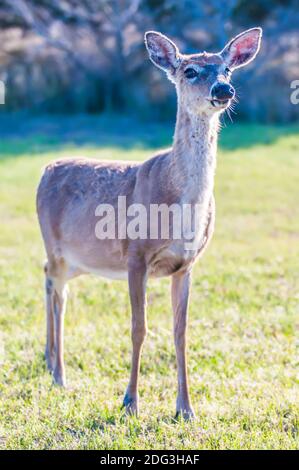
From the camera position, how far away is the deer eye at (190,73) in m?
5.88

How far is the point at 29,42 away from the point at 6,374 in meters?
22.7

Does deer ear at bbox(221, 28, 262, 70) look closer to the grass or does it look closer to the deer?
the deer

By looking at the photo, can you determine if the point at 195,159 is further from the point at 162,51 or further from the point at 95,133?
the point at 95,133

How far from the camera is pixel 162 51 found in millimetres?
6273

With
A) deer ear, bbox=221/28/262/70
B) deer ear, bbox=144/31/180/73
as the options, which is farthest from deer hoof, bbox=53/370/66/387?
deer ear, bbox=221/28/262/70

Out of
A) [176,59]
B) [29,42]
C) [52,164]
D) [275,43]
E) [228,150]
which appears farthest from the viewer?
[29,42]

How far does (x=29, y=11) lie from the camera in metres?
26.1

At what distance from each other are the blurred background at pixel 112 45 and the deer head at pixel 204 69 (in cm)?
1921

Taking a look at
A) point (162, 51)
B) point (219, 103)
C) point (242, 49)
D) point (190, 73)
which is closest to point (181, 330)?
point (219, 103)

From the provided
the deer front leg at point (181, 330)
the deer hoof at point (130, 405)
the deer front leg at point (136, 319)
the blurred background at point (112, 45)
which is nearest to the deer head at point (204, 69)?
the deer front leg at point (136, 319)

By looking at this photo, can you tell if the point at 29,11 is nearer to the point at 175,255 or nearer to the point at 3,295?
the point at 3,295

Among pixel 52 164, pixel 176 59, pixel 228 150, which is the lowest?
pixel 52 164

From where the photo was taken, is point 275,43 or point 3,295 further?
point 275,43

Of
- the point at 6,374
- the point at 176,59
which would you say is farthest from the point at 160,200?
the point at 6,374
